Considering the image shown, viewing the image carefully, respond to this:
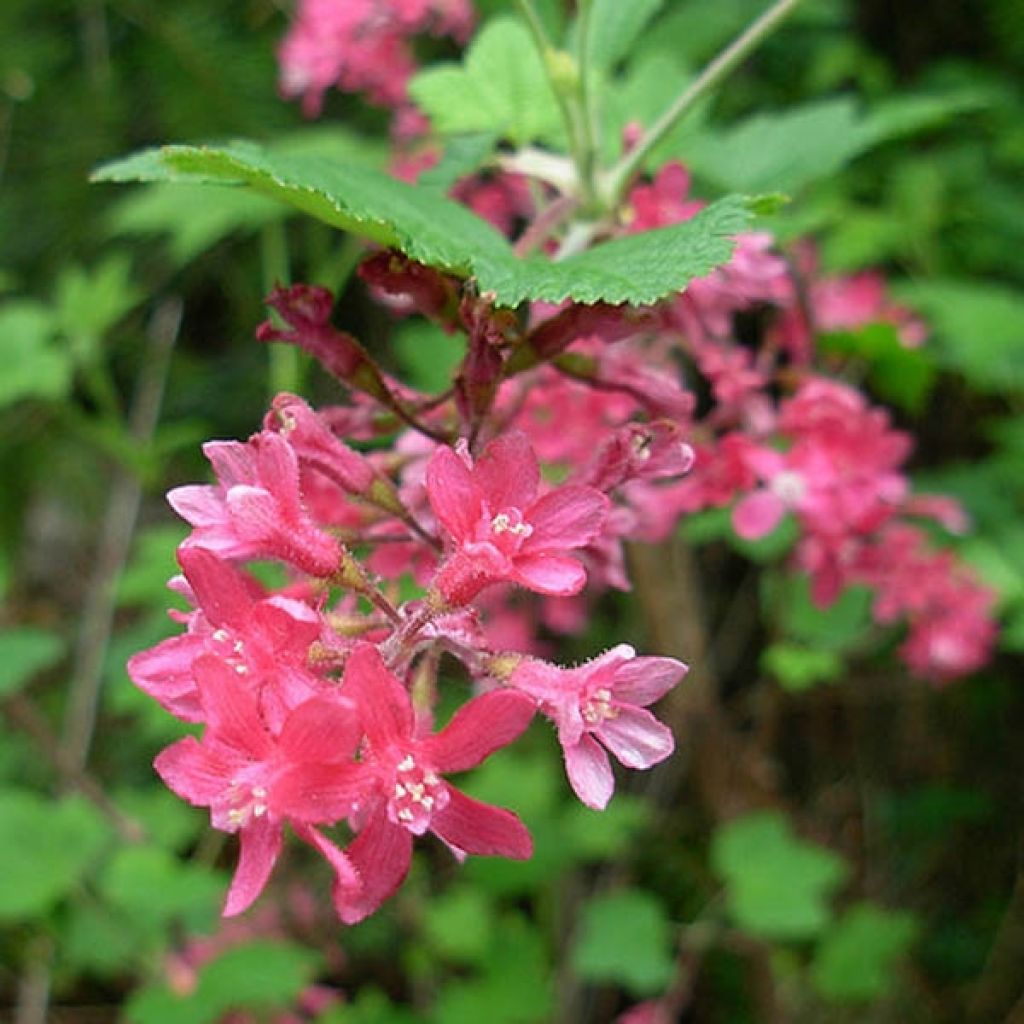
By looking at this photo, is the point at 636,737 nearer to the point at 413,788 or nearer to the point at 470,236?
the point at 413,788

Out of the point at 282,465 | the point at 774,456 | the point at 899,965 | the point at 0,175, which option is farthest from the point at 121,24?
the point at 899,965

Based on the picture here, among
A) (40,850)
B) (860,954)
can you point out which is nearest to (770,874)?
(860,954)

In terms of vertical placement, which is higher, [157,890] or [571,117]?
[571,117]

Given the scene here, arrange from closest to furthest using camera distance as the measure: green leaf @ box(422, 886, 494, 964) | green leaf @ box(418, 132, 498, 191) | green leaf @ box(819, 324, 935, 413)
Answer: green leaf @ box(418, 132, 498, 191), green leaf @ box(819, 324, 935, 413), green leaf @ box(422, 886, 494, 964)

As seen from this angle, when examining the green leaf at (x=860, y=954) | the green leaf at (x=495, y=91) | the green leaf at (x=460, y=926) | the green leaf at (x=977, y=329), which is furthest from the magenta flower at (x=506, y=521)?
the green leaf at (x=860, y=954)

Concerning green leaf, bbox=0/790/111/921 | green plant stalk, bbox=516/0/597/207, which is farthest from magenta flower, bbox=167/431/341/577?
green leaf, bbox=0/790/111/921

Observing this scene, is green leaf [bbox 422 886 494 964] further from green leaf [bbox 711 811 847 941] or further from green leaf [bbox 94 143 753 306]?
green leaf [bbox 94 143 753 306]
